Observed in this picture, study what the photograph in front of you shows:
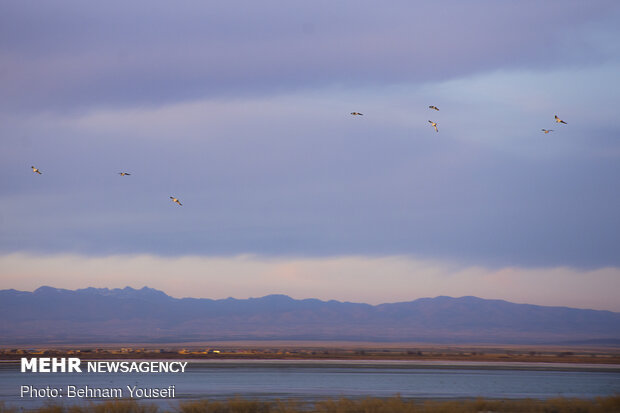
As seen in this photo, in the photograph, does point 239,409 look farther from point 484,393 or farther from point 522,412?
point 484,393

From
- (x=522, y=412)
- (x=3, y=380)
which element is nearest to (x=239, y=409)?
(x=522, y=412)

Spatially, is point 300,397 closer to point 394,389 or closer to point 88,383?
point 394,389

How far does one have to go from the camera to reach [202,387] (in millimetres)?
58781

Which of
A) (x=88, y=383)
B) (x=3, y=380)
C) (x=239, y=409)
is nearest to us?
(x=239, y=409)

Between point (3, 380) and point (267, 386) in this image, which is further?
point (3, 380)

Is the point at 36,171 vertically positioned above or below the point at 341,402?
above

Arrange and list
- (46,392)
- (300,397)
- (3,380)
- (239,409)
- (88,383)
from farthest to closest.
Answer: (3,380)
(88,383)
(46,392)
(300,397)
(239,409)

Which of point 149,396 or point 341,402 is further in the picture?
point 149,396

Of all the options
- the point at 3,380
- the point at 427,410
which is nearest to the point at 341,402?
the point at 427,410

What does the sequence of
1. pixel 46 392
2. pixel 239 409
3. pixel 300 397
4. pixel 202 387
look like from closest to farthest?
1. pixel 239 409
2. pixel 300 397
3. pixel 46 392
4. pixel 202 387

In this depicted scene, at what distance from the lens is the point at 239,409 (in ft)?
126

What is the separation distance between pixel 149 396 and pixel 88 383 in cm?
1450

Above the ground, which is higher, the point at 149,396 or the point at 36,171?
the point at 36,171

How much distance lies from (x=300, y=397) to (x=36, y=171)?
2390 cm
